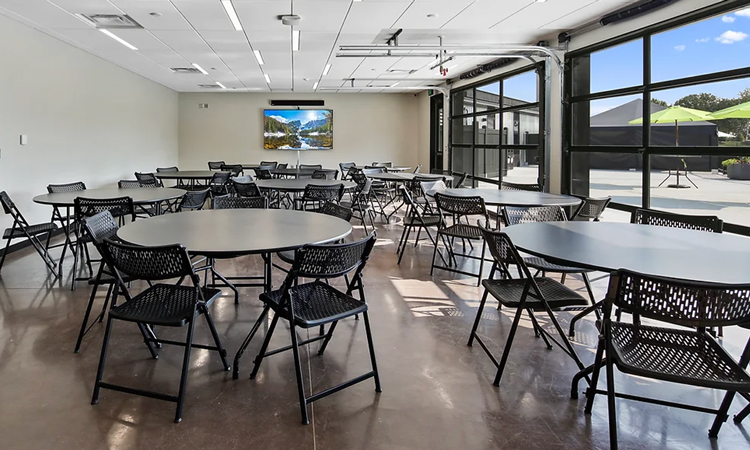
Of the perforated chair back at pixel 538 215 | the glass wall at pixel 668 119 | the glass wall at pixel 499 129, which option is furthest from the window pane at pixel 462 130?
the perforated chair back at pixel 538 215

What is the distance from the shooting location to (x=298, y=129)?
1347 centimetres

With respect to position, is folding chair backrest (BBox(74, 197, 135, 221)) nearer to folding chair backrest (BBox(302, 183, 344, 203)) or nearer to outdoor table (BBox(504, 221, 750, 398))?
folding chair backrest (BBox(302, 183, 344, 203))

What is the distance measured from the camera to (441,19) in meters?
5.72

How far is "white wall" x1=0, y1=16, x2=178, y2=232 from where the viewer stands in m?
5.79

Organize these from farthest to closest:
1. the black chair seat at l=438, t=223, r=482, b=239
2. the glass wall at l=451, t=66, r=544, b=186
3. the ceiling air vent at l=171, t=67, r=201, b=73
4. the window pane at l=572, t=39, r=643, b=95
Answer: the ceiling air vent at l=171, t=67, r=201, b=73, the glass wall at l=451, t=66, r=544, b=186, the window pane at l=572, t=39, r=643, b=95, the black chair seat at l=438, t=223, r=482, b=239

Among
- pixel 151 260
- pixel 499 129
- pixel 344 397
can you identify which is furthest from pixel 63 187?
pixel 499 129

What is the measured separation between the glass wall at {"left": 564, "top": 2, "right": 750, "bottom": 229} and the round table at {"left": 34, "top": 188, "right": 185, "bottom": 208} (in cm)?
490

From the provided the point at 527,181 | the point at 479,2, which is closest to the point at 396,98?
the point at 527,181

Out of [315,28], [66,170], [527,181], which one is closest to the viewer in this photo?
[315,28]

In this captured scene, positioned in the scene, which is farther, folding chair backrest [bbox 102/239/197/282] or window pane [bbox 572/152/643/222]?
window pane [bbox 572/152/643/222]

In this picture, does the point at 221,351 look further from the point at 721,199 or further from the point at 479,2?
the point at 721,199

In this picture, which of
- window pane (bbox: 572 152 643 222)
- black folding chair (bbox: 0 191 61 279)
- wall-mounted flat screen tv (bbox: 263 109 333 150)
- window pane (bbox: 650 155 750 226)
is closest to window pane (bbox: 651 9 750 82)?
window pane (bbox: 650 155 750 226)

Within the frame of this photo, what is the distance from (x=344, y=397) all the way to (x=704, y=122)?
13.8 feet

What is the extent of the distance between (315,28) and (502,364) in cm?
504
